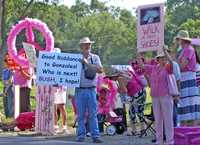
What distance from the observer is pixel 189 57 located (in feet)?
45.0

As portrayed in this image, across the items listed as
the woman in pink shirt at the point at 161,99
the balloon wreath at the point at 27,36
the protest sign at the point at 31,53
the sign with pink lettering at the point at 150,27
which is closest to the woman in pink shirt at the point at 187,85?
the woman in pink shirt at the point at 161,99

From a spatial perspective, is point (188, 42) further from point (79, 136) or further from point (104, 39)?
point (104, 39)

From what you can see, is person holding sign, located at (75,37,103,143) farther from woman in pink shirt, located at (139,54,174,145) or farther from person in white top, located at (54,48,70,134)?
person in white top, located at (54,48,70,134)

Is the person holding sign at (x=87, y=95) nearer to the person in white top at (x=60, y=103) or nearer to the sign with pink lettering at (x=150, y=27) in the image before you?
the sign with pink lettering at (x=150, y=27)

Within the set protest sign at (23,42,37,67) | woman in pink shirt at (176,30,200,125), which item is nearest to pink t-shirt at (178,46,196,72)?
woman in pink shirt at (176,30,200,125)

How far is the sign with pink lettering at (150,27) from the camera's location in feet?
42.9

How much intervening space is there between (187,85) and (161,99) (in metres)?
1.10

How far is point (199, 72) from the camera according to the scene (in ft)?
50.3

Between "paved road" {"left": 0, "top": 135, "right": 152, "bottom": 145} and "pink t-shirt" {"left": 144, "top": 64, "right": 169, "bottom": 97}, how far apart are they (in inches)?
62.1

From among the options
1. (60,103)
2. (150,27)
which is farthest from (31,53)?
(150,27)

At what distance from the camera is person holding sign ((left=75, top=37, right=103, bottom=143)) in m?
14.8

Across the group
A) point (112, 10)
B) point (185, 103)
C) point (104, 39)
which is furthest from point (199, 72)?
point (112, 10)

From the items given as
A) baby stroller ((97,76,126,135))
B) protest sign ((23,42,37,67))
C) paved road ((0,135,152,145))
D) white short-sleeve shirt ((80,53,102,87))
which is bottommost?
paved road ((0,135,152,145))

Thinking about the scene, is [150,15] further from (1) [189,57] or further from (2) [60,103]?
(2) [60,103]
